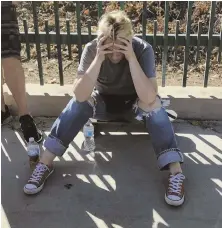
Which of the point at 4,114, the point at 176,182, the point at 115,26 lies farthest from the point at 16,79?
the point at 176,182

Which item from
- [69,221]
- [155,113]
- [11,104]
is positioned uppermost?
[155,113]

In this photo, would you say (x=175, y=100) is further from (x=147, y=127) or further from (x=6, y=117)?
(x=6, y=117)

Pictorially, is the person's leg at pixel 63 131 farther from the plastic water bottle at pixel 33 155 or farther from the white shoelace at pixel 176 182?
the white shoelace at pixel 176 182

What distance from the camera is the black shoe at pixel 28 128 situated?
370cm

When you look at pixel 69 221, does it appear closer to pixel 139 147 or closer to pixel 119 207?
pixel 119 207

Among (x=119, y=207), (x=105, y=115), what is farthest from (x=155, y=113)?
(x=119, y=207)

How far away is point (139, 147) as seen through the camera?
3.66 metres

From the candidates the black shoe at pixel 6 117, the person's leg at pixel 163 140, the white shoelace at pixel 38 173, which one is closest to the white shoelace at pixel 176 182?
the person's leg at pixel 163 140

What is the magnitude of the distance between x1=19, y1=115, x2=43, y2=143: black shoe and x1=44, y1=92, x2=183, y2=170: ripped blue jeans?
1.69ft

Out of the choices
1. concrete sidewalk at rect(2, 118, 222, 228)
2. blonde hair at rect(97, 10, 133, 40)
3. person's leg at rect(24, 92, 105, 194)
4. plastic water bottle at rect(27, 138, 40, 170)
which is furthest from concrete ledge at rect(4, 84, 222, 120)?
blonde hair at rect(97, 10, 133, 40)

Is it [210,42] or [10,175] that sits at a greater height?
[210,42]

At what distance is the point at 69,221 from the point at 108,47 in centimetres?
114

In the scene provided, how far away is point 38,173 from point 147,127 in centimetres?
83

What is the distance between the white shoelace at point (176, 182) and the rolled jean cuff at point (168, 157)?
0.31 ft
